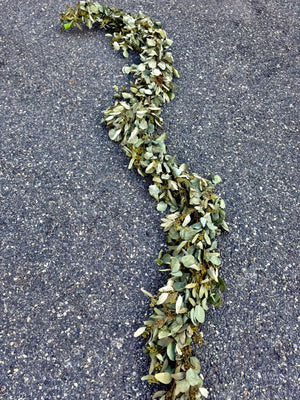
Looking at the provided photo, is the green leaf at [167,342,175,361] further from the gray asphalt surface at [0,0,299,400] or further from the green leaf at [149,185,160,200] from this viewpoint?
the green leaf at [149,185,160,200]

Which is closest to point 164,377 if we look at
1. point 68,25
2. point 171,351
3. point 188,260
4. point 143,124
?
point 171,351

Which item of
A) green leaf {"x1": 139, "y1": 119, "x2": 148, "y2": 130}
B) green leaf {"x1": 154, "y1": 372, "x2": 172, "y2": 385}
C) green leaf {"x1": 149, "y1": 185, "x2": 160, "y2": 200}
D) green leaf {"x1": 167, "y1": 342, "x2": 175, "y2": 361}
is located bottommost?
green leaf {"x1": 154, "y1": 372, "x2": 172, "y2": 385}

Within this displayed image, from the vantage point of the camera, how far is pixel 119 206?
8.49 feet

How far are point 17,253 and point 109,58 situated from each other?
220cm

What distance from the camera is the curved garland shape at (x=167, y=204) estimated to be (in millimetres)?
1944

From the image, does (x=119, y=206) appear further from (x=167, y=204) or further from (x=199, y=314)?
(x=199, y=314)

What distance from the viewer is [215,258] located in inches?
88.1

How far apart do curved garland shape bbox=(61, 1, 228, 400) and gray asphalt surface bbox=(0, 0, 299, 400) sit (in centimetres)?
11

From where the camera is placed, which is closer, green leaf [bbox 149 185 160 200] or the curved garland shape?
the curved garland shape

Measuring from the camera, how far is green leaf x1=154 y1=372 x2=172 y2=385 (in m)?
1.83

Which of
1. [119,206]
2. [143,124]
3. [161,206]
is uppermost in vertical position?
[143,124]

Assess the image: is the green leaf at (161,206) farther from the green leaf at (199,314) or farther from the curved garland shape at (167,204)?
the green leaf at (199,314)

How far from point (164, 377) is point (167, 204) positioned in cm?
118

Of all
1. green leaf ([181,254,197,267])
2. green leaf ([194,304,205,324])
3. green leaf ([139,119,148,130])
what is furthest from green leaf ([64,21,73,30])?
green leaf ([194,304,205,324])
